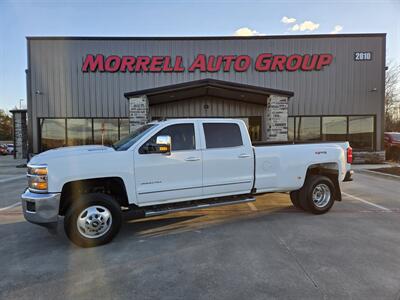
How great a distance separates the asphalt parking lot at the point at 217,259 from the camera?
2.95 meters

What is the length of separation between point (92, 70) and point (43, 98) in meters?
3.53

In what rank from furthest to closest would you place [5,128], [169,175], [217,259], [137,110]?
1. [5,128]
2. [137,110]
3. [169,175]
4. [217,259]

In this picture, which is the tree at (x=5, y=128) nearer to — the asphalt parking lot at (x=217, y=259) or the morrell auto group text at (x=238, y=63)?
the morrell auto group text at (x=238, y=63)

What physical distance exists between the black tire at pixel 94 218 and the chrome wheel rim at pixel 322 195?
421cm

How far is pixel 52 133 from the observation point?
55.0ft

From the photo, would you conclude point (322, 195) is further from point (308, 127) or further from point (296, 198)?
point (308, 127)

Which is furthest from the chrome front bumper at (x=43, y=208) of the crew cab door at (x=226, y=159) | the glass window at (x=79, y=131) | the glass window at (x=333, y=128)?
the glass window at (x=333, y=128)

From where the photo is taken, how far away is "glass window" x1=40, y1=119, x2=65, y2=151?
16656 millimetres

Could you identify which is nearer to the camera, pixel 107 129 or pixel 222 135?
pixel 222 135

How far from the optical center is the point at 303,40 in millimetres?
16969

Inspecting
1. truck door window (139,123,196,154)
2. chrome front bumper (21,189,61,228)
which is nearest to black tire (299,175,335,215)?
truck door window (139,123,196,154)

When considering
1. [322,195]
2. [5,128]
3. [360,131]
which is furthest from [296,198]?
[5,128]

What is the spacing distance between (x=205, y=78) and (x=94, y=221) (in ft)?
43.3

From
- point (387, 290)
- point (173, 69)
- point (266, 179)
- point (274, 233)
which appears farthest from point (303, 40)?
point (387, 290)
